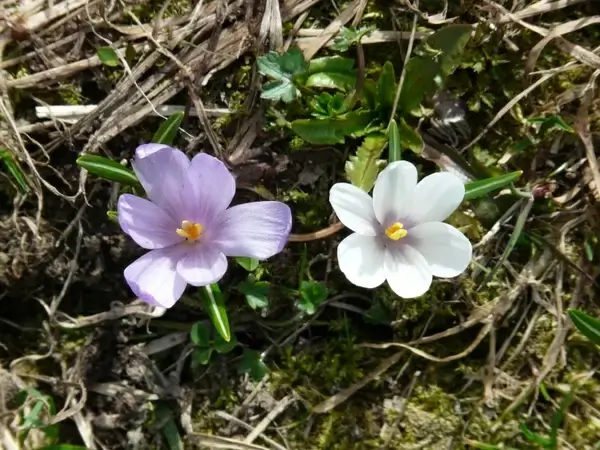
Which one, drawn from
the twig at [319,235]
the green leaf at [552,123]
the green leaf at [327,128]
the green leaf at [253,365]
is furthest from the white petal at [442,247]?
the green leaf at [253,365]

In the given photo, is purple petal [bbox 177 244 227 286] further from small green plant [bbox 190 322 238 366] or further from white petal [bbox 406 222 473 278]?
white petal [bbox 406 222 473 278]

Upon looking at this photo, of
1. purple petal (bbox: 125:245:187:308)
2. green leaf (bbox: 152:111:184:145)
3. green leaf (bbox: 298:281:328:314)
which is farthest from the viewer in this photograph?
green leaf (bbox: 298:281:328:314)

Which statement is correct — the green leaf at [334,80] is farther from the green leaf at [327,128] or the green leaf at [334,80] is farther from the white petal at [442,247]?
the white petal at [442,247]

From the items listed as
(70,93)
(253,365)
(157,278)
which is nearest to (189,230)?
(157,278)

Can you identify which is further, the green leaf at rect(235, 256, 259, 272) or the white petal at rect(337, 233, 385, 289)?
the green leaf at rect(235, 256, 259, 272)

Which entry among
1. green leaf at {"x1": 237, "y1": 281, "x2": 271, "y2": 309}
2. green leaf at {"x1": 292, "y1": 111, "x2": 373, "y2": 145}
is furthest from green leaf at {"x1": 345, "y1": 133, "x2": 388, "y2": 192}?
green leaf at {"x1": 237, "y1": 281, "x2": 271, "y2": 309}

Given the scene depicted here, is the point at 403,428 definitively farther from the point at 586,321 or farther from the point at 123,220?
the point at 123,220
